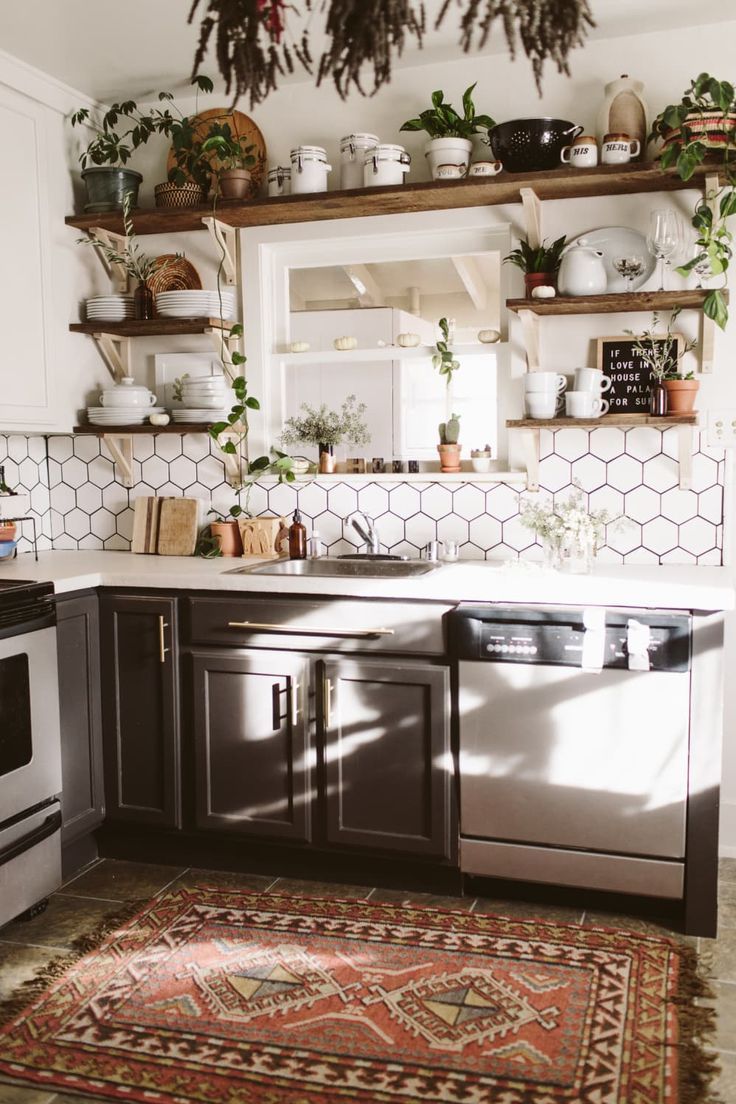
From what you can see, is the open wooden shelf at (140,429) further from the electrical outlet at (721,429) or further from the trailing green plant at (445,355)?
the electrical outlet at (721,429)

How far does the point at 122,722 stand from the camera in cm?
321

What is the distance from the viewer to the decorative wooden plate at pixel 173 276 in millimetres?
3725

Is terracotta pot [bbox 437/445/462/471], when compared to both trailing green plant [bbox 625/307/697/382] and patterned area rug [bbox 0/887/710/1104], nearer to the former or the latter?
trailing green plant [bbox 625/307/697/382]

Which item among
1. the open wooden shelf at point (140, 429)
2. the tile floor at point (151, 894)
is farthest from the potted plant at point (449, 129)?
the tile floor at point (151, 894)

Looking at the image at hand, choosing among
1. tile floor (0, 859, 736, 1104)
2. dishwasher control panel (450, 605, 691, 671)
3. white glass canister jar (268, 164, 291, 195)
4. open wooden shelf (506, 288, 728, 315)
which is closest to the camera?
tile floor (0, 859, 736, 1104)

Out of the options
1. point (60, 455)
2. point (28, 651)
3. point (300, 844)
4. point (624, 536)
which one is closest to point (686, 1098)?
point (300, 844)

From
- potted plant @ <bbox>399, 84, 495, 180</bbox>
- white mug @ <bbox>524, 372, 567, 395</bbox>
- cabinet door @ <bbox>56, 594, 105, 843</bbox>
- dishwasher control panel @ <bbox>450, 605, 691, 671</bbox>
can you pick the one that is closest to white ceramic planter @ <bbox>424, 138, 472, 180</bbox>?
potted plant @ <bbox>399, 84, 495, 180</bbox>

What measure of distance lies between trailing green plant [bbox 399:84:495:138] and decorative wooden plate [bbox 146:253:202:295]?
102cm

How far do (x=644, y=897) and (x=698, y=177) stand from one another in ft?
7.05

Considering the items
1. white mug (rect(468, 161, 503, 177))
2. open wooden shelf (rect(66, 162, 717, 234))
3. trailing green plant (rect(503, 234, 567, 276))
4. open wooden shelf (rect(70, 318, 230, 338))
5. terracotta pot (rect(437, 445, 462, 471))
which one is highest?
white mug (rect(468, 161, 503, 177))

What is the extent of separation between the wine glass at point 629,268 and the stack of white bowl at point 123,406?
1721 mm

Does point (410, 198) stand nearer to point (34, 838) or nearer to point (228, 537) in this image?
point (228, 537)

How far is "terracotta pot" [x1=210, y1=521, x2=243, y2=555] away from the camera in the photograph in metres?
3.57

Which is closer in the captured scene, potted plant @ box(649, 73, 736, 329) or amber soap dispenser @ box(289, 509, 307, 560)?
potted plant @ box(649, 73, 736, 329)
